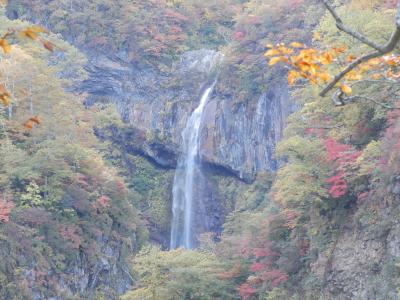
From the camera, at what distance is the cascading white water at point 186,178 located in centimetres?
2877

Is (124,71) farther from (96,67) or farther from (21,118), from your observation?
(21,118)

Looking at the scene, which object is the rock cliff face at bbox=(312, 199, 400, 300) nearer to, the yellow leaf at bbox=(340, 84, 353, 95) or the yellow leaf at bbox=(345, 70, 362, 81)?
the yellow leaf at bbox=(345, 70, 362, 81)

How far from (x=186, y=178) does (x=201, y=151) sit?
5.12ft

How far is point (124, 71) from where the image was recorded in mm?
32094

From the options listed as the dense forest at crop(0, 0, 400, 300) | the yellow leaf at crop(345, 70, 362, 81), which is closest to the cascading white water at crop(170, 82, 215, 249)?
the dense forest at crop(0, 0, 400, 300)

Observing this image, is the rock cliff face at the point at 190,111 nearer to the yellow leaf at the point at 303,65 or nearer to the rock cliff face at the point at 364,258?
the rock cliff face at the point at 364,258

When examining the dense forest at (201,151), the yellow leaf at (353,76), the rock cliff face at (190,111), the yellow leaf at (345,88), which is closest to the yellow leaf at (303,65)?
the dense forest at (201,151)

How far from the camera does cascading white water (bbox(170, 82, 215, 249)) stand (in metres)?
28.8

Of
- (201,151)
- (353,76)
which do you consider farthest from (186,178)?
(353,76)

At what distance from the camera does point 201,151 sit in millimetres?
29031

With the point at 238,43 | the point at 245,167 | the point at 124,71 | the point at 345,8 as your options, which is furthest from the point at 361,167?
the point at 124,71

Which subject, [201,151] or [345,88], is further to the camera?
[201,151]

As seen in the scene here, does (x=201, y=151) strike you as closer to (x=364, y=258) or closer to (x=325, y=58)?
(x=364, y=258)

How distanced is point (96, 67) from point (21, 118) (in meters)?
12.2
